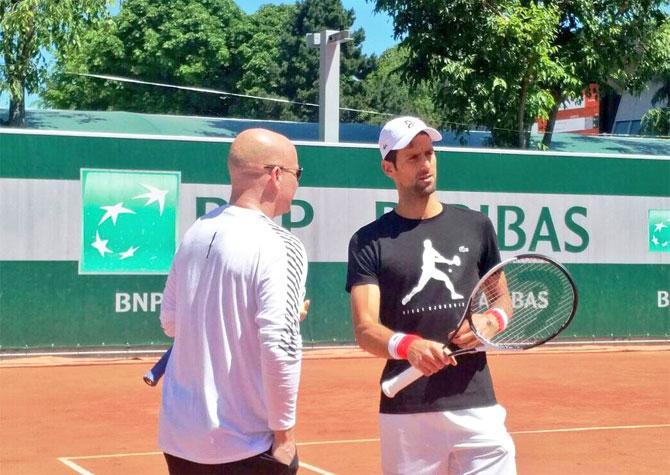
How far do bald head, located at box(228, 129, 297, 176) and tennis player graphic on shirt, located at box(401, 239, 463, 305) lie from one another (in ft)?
2.58

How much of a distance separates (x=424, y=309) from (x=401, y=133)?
63cm

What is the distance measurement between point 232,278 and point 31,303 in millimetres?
11145

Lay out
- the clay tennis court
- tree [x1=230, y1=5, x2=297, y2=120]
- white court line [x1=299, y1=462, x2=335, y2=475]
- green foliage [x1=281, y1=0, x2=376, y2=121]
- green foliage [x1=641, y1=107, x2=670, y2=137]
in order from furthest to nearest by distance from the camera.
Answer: green foliage [x1=281, y1=0, x2=376, y2=121], tree [x1=230, y1=5, x2=297, y2=120], green foliage [x1=641, y1=107, x2=670, y2=137], the clay tennis court, white court line [x1=299, y1=462, x2=335, y2=475]

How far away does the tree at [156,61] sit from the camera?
53.5 meters

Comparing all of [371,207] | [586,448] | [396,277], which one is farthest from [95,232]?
[396,277]

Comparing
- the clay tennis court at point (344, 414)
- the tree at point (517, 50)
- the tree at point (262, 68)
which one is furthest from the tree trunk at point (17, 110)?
the tree at point (262, 68)

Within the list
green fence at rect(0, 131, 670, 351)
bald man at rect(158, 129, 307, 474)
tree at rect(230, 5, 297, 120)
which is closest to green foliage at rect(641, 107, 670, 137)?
tree at rect(230, 5, 297, 120)

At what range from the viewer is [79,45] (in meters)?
24.1

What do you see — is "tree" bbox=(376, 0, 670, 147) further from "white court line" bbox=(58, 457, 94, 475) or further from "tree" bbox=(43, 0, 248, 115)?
"tree" bbox=(43, 0, 248, 115)

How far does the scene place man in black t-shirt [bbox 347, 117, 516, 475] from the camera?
12.6ft

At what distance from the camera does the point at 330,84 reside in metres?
17.4

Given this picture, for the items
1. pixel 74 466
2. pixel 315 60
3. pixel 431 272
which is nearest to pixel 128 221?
pixel 74 466

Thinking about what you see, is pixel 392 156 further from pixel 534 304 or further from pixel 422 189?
pixel 534 304

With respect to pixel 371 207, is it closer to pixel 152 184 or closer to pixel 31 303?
pixel 152 184
